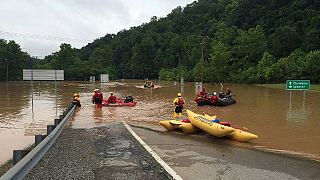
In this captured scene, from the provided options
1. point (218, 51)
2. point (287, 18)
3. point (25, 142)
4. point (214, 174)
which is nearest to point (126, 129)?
point (25, 142)

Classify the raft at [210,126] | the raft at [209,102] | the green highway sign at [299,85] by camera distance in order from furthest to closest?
the raft at [209,102] < the green highway sign at [299,85] < the raft at [210,126]

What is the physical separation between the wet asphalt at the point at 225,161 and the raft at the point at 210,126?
0.33 meters

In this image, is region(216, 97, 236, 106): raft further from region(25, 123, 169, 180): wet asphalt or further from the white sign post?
region(25, 123, 169, 180): wet asphalt

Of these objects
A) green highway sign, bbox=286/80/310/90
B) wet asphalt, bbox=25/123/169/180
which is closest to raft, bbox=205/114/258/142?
wet asphalt, bbox=25/123/169/180

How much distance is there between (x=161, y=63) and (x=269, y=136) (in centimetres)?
13994

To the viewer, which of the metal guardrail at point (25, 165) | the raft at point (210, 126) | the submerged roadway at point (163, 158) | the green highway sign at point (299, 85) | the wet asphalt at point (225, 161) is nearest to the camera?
the metal guardrail at point (25, 165)

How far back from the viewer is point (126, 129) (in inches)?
592

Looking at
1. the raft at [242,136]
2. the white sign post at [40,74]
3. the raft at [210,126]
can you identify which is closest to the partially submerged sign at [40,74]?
the white sign post at [40,74]

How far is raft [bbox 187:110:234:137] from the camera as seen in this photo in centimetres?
1326

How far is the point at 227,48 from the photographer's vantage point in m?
98.2

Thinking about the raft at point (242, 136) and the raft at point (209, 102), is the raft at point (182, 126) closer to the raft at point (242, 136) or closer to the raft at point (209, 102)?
the raft at point (242, 136)

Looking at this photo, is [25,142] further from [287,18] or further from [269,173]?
[287,18]

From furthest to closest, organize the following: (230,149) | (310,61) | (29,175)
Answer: (310,61)
(230,149)
(29,175)

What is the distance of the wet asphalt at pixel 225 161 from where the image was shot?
26.4 ft
